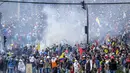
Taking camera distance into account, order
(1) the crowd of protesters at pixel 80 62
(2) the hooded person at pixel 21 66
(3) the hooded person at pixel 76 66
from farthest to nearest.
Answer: (2) the hooded person at pixel 21 66 < (3) the hooded person at pixel 76 66 < (1) the crowd of protesters at pixel 80 62

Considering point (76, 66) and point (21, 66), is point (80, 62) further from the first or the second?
point (21, 66)

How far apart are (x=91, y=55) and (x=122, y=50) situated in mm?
2286

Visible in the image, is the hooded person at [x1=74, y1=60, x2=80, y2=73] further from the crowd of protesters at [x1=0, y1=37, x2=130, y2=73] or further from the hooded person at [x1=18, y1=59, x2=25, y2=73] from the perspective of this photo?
the hooded person at [x1=18, y1=59, x2=25, y2=73]

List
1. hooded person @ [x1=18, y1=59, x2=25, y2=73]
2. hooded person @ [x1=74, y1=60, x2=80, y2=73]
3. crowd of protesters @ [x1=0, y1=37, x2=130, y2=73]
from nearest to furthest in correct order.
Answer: crowd of protesters @ [x1=0, y1=37, x2=130, y2=73]
hooded person @ [x1=74, y1=60, x2=80, y2=73]
hooded person @ [x1=18, y1=59, x2=25, y2=73]

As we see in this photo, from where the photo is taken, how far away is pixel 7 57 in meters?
25.9

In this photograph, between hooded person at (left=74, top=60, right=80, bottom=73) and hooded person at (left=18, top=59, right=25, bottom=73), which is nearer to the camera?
hooded person at (left=74, top=60, right=80, bottom=73)

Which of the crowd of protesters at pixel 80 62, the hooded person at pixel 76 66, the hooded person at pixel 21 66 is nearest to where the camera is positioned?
the crowd of protesters at pixel 80 62

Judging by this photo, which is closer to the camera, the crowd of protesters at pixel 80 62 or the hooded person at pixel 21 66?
the crowd of protesters at pixel 80 62

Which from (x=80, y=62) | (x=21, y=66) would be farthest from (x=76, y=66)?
(x=21, y=66)

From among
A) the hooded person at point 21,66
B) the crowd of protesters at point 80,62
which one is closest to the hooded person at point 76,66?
the crowd of protesters at point 80,62

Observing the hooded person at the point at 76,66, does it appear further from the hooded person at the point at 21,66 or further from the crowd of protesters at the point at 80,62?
the hooded person at the point at 21,66

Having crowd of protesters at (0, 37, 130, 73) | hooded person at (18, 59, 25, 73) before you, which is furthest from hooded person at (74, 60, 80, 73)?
hooded person at (18, 59, 25, 73)

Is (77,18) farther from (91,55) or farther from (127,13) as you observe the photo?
(91,55)

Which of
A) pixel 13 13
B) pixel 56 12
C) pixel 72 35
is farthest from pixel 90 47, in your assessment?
pixel 13 13
